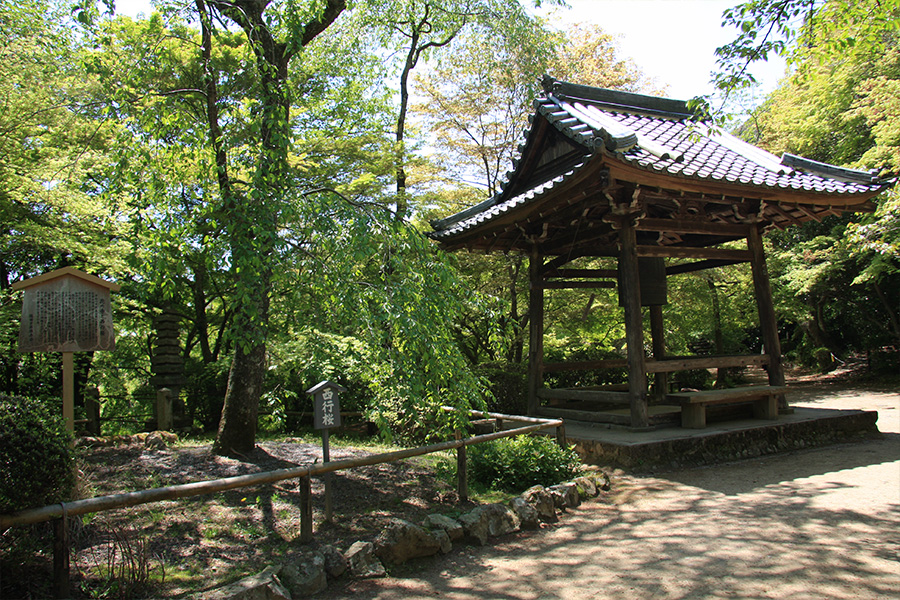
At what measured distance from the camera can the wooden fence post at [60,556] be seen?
2916 mm

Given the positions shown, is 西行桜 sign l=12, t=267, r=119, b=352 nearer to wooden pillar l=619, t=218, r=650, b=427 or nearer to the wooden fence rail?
the wooden fence rail

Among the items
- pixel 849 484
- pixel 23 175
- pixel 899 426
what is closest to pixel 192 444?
pixel 23 175

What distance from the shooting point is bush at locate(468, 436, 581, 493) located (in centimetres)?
569

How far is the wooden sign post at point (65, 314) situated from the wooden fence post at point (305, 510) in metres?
2.85

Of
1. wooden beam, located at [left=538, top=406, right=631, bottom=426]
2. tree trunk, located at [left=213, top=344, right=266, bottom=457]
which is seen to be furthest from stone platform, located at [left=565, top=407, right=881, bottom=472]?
tree trunk, located at [left=213, top=344, right=266, bottom=457]

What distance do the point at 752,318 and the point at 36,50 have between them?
19.1 meters

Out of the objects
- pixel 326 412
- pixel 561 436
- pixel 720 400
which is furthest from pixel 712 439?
pixel 326 412

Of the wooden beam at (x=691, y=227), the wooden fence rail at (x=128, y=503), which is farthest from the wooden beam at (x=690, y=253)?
the wooden fence rail at (x=128, y=503)

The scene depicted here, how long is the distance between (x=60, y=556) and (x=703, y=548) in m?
4.17

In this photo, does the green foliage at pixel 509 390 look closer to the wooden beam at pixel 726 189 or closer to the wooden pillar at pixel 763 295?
the wooden pillar at pixel 763 295

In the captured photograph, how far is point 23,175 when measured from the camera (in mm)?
7930

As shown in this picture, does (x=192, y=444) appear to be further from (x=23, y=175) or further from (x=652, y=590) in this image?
(x=652, y=590)

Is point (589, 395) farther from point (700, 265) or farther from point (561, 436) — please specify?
point (700, 265)

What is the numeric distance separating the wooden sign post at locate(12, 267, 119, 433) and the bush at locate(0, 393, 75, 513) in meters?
2.21
